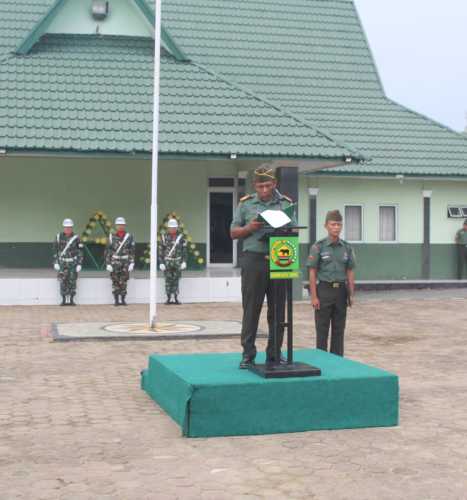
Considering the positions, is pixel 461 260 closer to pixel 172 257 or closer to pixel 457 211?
pixel 457 211

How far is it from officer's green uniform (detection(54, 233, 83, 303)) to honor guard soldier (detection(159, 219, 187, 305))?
1655 millimetres

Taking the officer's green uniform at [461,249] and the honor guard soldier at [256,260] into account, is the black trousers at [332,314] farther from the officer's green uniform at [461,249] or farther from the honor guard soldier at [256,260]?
the officer's green uniform at [461,249]

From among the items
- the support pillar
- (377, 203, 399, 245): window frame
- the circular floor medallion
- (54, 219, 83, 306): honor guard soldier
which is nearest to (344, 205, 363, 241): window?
(377, 203, 399, 245): window frame

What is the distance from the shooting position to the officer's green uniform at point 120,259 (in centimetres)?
1911

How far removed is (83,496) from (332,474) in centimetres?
170

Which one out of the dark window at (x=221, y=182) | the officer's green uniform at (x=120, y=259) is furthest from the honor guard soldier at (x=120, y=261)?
the dark window at (x=221, y=182)

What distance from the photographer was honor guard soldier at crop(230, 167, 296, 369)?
8438mm

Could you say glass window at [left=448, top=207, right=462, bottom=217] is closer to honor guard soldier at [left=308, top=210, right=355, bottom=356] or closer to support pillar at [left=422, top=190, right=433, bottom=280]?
support pillar at [left=422, top=190, right=433, bottom=280]

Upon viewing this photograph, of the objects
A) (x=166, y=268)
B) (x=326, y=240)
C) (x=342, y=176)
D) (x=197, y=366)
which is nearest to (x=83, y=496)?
(x=197, y=366)

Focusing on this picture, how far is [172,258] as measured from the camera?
761 inches

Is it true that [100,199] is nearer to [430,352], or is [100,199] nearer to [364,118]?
[364,118]

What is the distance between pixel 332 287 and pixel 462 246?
17.4 metres

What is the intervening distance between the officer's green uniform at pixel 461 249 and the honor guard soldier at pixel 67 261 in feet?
38.9

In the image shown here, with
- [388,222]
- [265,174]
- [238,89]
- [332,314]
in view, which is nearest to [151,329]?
[332,314]
